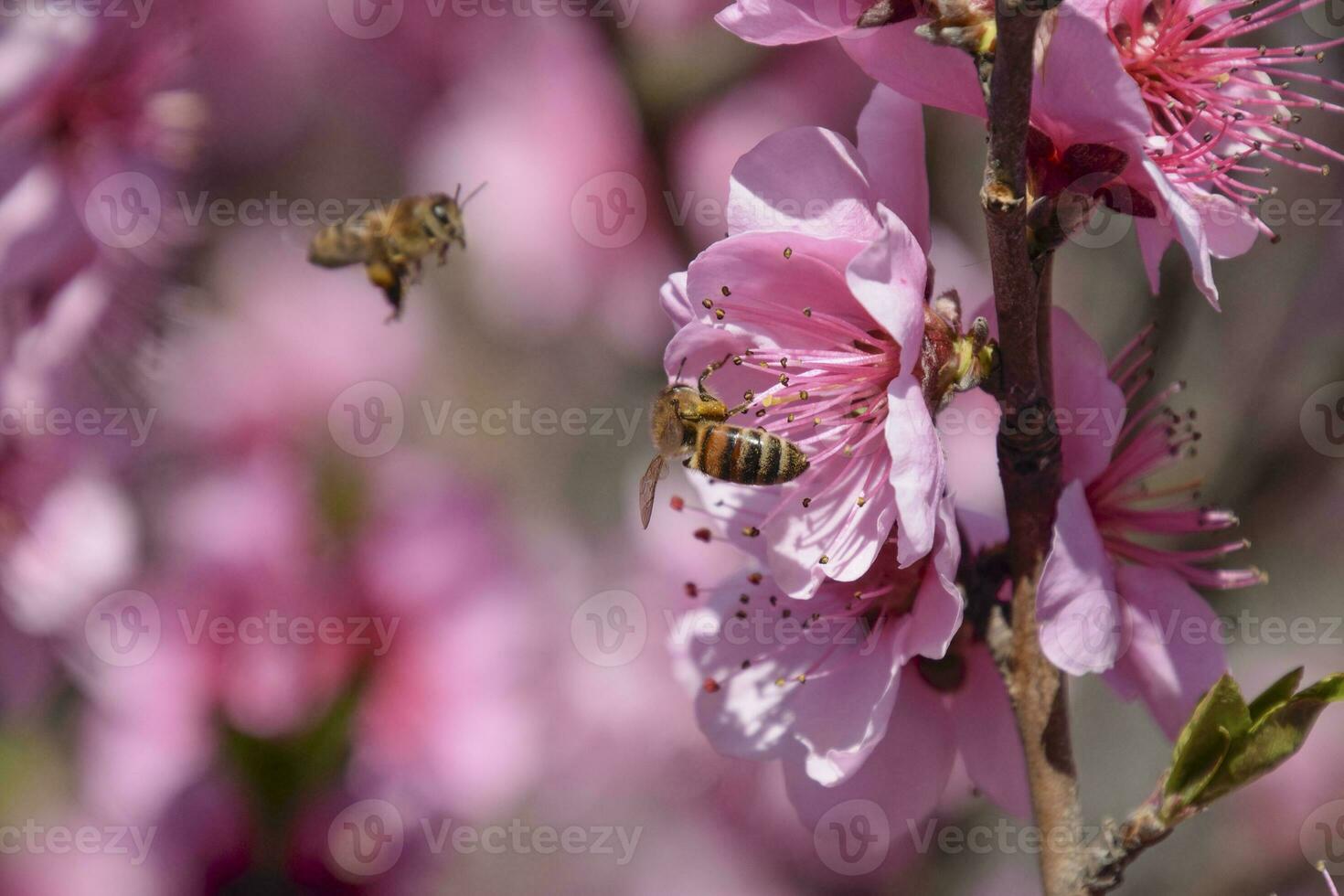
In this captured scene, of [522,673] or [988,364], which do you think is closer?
[988,364]

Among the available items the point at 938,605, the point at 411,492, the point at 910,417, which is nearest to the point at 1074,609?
the point at 938,605

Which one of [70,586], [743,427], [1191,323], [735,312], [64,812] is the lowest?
[64,812]

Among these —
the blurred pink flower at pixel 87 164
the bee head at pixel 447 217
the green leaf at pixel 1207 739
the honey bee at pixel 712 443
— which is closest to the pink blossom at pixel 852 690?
the honey bee at pixel 712 443

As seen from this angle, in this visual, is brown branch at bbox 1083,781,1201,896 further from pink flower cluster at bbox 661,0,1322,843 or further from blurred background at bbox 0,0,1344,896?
blurred background at bbox 0,0,1344,896

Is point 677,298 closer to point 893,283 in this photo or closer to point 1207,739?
point 893,283

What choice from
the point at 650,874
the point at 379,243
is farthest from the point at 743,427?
the point at 650,874

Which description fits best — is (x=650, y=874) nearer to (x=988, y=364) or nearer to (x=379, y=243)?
(x=379, y=243)
